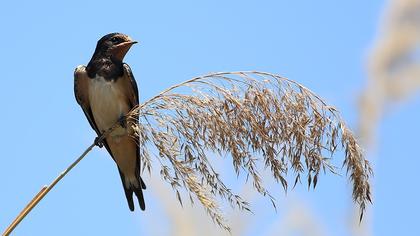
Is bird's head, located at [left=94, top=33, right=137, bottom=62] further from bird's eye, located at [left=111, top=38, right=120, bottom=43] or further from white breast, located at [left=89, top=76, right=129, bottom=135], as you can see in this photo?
white breast, located at [left=89, top=76, right=129, bottom=135]

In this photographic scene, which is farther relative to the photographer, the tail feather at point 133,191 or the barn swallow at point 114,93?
the barn swallow at point 114,93

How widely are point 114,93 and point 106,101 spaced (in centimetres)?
6

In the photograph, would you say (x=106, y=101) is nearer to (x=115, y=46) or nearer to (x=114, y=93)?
(x=114, y=93)

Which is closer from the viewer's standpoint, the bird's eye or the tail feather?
the tail feather

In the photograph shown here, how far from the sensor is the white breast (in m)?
4.11

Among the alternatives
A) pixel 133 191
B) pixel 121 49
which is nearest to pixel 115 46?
pixel 121 49

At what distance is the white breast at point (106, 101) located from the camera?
162 inches

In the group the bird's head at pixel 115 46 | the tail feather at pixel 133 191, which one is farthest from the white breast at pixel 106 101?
the tail feather at pixel 133 191

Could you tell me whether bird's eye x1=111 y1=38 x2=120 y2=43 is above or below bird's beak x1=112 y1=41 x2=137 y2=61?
above

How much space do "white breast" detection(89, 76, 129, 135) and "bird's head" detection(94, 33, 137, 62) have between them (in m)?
0.14

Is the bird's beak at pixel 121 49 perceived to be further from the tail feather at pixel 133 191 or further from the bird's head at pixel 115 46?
the tail feather at pixel 133 191

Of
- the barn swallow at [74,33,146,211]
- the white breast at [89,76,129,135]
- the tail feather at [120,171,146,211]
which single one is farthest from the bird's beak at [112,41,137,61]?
the tail feather at [120,171,146,211]

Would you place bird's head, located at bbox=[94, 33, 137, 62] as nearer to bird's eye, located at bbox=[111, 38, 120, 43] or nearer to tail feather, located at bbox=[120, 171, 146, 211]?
bird's eye, located at bbox=[111, 38, 120, 43]

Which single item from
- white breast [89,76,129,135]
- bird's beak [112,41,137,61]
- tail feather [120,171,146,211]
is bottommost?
tail feather [120,171,146,211]
